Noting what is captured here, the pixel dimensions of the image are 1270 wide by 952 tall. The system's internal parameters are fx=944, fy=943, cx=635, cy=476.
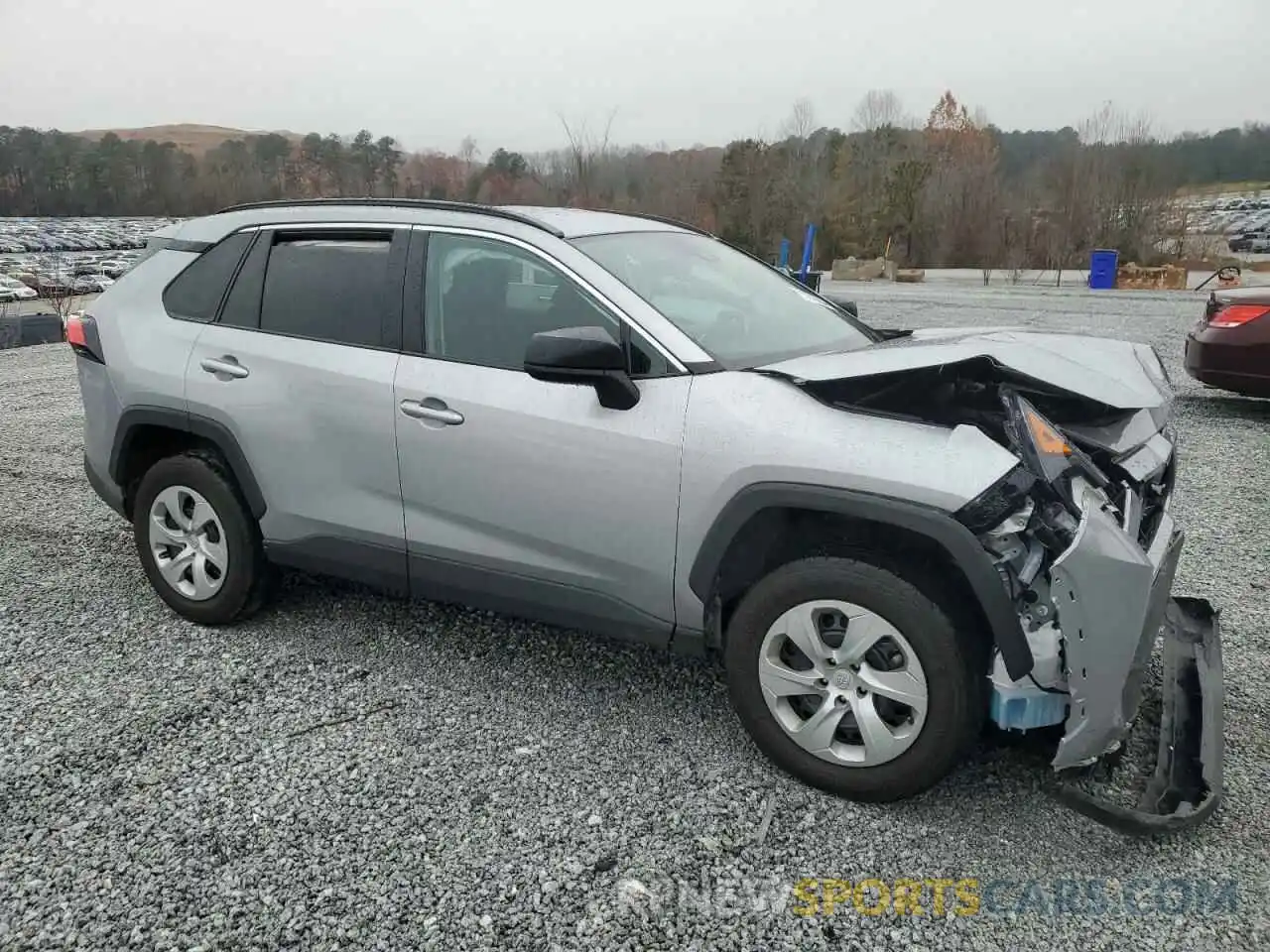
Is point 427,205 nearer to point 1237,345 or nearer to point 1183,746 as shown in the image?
point 1183,746

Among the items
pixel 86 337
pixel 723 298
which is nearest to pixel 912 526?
pixel 723 298

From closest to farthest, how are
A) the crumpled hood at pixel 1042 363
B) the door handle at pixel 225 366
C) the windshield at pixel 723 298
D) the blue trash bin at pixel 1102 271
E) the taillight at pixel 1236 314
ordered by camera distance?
the crumpled hood at pixel 1042 363, the windshield at pixel 723 298, the door handle at pixel 225 366, the taillight at pixel 1236 314, the blue trash bin at pixel 1102 271

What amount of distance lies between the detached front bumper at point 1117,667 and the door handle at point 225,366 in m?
3.03

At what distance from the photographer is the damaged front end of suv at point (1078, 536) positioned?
240 centimetres

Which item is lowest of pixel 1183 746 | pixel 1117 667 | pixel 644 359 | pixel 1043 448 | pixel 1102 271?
pixel 1102 271

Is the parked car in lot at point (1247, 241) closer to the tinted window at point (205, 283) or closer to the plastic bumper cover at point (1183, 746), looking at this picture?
the plastic bumper cover at point (1183, 746)

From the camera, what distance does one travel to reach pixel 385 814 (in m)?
2.77

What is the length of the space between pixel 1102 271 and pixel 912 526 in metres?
28.3

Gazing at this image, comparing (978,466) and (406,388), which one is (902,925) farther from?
(406,388)

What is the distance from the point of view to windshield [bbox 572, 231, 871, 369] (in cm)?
320

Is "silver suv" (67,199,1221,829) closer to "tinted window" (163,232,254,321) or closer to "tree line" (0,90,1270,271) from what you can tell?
"tinted window" (163,232,254,321)

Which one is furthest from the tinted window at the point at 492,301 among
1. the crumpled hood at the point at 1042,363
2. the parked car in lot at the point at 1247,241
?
the parked car in lot at the point at 1247,241

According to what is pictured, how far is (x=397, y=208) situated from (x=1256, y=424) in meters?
7.64

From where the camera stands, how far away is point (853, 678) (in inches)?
106
